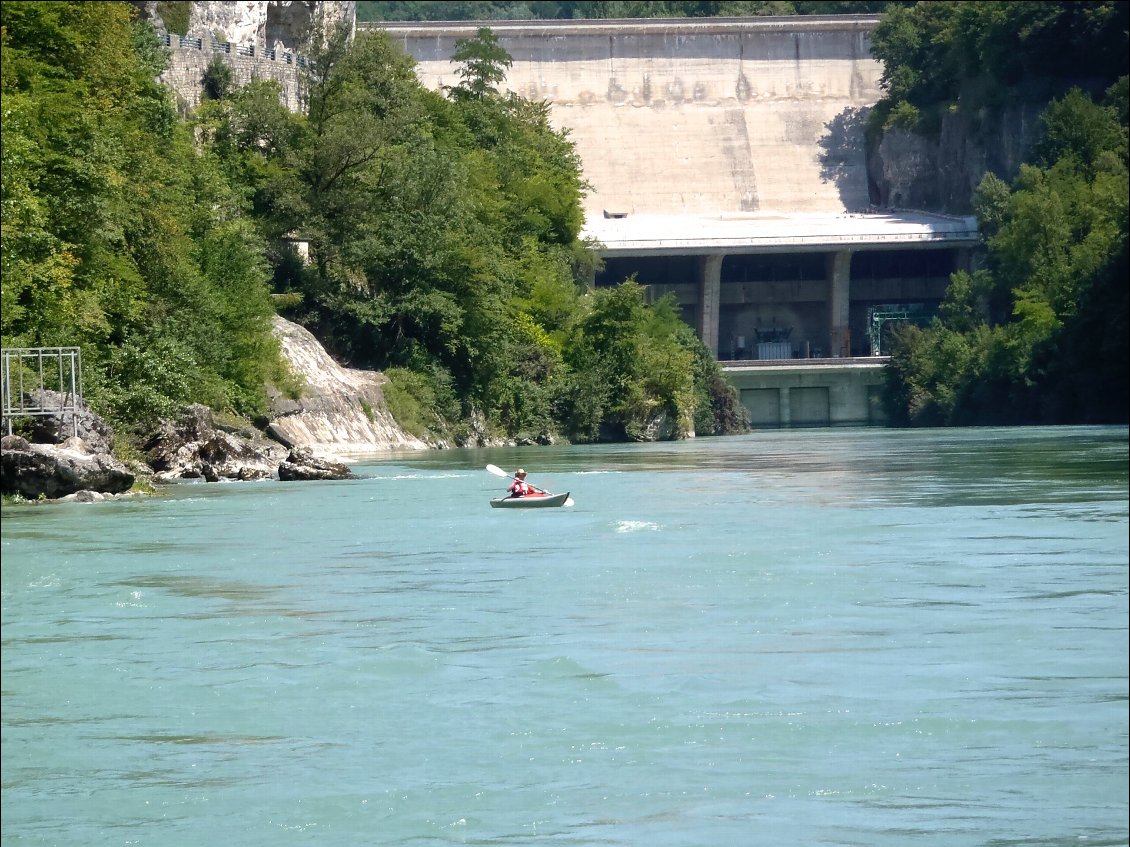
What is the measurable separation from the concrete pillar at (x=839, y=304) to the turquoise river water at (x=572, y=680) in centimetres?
8072

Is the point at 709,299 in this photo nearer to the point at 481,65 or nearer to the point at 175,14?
the point at 481,65

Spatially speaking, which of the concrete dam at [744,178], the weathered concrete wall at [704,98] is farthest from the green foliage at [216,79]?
the weathered concrete wall at [704,98]

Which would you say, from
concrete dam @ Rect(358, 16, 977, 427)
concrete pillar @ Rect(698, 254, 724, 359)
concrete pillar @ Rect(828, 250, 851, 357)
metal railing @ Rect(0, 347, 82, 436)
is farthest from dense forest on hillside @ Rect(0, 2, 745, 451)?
concrete pillar @ Rect(828, 250, 851, 357)

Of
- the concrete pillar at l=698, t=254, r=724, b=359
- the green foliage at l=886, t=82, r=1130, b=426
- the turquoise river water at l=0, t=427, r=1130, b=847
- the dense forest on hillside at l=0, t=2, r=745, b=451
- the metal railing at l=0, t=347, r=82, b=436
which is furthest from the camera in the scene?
the concrete pillar at l=698, t=254, r=724, b=359

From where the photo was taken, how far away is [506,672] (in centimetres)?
1950

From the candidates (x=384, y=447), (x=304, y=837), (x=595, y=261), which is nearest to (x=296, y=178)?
(x=384, y=447)

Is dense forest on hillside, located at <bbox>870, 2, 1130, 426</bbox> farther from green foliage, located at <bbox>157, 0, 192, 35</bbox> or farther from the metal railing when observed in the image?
the metal railing

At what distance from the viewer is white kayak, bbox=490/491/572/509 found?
37844mm

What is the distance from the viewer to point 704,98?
131500mm

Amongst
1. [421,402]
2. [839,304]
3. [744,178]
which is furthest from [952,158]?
[421,402]

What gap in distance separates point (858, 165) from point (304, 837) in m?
118

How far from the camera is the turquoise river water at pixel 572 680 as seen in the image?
568 inches

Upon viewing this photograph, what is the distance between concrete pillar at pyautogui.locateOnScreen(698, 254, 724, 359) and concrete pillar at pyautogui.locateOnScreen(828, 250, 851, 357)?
649cm

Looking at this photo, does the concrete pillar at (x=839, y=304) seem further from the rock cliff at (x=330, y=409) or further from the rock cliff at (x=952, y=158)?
the rock cliff at (x=330, y=409)
